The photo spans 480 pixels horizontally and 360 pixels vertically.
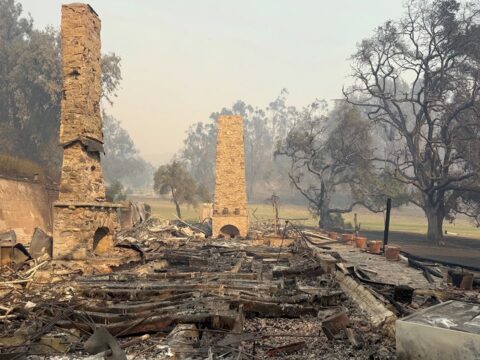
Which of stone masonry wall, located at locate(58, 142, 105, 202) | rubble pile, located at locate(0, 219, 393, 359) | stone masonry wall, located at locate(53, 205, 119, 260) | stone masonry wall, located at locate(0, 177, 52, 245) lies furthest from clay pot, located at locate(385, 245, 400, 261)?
stone masonry wall, located at locate(0, 177, 52, 245)

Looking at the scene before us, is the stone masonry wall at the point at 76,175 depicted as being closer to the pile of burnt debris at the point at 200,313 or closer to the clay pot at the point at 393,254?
the pile of burnt debris at the point at 200,313

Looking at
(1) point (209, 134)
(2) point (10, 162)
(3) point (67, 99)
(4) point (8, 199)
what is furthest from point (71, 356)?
(1) point (209, 134)

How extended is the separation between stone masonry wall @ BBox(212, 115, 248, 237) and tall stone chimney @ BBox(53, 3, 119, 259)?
12.1 metres

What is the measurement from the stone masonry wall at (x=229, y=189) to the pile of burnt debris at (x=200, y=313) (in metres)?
13.4

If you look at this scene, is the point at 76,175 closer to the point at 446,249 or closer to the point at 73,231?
the point at 73,231

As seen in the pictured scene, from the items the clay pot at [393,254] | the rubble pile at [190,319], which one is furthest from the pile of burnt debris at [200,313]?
the clay pot at [393,254]

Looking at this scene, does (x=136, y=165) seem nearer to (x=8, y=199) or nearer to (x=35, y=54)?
(x=35, y=54)

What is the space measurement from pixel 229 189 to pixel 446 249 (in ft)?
44.4

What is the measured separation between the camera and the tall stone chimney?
38.8ft

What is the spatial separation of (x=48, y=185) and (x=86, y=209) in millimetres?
13998

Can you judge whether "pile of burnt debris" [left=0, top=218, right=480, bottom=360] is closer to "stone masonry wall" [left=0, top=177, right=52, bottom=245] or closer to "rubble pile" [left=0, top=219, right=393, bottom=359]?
"rubble pile" [left=0, top=219, right=393, bottom=359]

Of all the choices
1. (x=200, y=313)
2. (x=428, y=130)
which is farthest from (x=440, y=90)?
(x=200, y=313)

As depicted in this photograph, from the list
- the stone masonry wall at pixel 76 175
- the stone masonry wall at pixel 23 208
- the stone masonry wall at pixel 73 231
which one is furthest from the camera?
the stone masonry wall at pixel 23 208

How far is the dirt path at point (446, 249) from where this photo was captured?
19.2 metres
